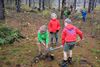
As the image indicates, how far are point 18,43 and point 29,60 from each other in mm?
3057

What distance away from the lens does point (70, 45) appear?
8789 millimetres

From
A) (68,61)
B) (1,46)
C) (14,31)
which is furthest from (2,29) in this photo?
(68,61)

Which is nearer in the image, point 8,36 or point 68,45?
point 68,45

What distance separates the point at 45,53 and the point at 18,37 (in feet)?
13.6

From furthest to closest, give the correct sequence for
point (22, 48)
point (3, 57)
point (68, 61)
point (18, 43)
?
point (18, 43)
point (22, 48)
point (3, 57)
point (68, 61)

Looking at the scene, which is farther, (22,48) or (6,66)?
(22,48)

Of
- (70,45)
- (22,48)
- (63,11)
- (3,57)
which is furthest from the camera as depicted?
(63,11)

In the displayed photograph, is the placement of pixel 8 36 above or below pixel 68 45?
Answer: below

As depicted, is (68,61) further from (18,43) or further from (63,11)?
(63,11)

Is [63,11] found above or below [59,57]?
above

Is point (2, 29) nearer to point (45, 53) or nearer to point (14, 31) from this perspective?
point (14, 31)

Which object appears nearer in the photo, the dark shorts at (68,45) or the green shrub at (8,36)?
the dark shorts at (68,45)

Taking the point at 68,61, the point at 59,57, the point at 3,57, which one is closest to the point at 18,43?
the point at 3,57

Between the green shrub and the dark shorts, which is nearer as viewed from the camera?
the dark shorts
